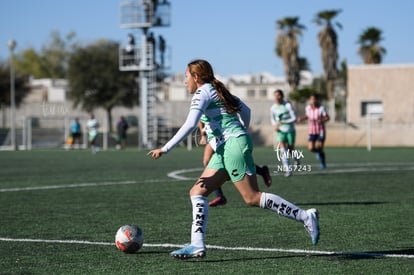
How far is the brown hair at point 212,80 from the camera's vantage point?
27.3ft

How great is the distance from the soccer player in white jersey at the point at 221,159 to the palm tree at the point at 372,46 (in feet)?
222

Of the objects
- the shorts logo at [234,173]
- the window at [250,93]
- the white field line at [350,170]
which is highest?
the window at [250,93]

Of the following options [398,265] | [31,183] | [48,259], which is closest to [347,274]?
[398,265]

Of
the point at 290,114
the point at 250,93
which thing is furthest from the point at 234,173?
the point at 250,93

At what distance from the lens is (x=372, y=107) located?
5784 cm

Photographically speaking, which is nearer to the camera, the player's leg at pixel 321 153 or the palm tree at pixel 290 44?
the player's leg at pixel 321 153

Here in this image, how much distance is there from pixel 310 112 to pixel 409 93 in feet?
110

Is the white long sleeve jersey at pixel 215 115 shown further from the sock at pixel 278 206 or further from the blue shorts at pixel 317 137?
the blue shorts at pixel 317 137

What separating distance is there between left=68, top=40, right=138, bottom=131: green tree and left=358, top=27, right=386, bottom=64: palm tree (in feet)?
74.9

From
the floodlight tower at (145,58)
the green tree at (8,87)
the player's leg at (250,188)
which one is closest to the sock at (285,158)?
the player's leg at (250,188)

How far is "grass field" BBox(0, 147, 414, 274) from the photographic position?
8070mm

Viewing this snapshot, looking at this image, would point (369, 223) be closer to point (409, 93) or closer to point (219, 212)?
point (219, 212)

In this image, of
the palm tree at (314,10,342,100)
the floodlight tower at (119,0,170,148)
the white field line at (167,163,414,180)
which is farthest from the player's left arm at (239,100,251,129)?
the palm tree at (314,10,342,100)

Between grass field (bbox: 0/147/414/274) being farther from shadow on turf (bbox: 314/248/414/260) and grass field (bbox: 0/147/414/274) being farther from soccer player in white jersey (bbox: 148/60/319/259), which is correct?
soccer player in white jersey (bbox: 148/60/319/259)
